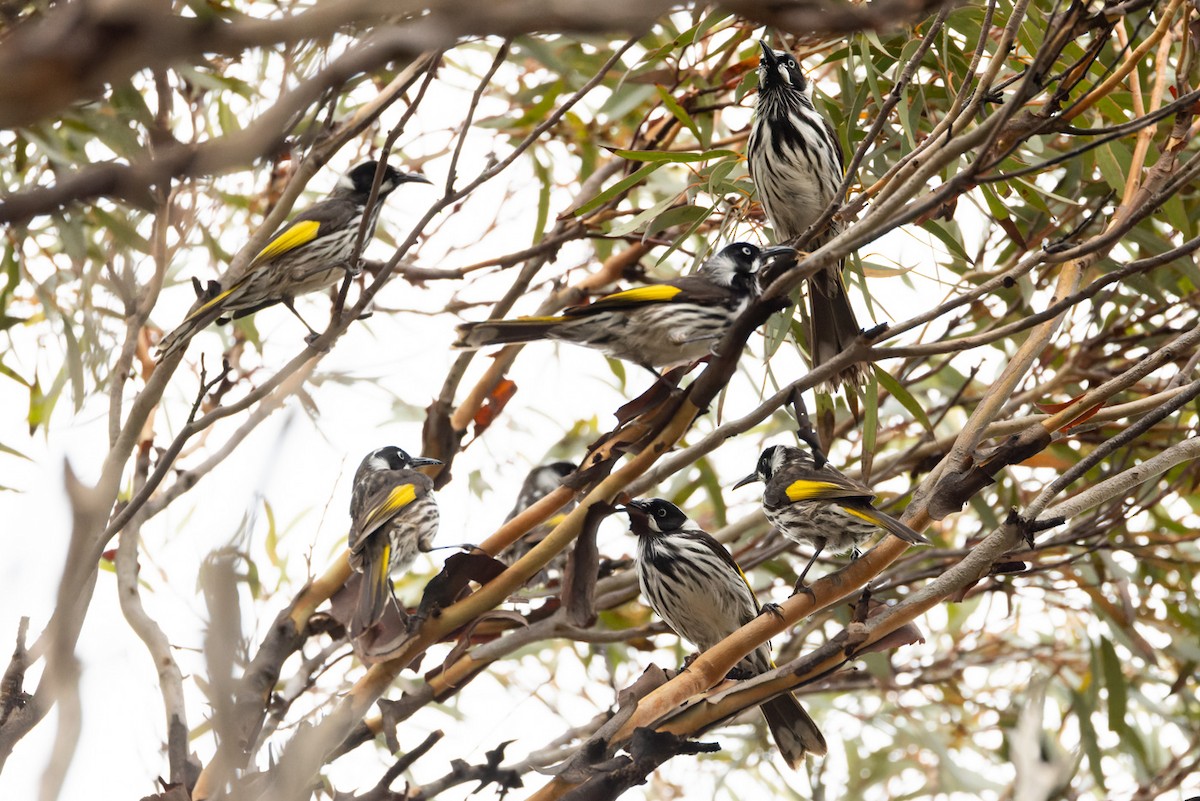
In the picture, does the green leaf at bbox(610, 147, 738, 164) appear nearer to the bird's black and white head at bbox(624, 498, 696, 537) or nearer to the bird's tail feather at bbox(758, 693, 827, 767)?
the bird's black and white head at bbox(624, 498, 696, 537)

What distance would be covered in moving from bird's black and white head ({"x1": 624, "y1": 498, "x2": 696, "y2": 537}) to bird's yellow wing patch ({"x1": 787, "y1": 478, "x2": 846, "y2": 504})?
44 cm

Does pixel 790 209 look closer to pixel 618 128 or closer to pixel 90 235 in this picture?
pixel 618 128

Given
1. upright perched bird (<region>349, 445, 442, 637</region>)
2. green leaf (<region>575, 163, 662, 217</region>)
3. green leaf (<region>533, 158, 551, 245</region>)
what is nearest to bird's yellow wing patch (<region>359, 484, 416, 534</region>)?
upright perched bird (<region>349, 445, 442, 637</region>)

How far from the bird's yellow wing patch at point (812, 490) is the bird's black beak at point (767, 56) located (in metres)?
1.03

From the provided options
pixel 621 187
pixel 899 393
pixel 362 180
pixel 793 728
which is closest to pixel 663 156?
pixel 621 187

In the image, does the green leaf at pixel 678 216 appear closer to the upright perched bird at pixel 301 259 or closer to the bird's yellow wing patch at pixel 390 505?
the upright perched bird at pixel 301 259

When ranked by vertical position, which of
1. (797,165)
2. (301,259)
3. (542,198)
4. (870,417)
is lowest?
(870,417)

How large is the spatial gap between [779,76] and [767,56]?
9 centimetres

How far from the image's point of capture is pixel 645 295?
103 inches

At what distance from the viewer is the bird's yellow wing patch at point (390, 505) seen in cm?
304

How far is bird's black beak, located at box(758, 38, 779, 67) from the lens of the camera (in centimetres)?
303

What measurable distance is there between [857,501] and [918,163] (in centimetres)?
89

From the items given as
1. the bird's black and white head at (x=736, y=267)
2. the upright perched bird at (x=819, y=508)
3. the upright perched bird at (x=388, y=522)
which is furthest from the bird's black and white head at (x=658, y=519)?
the bird's black and white head at (x=736, y=267)

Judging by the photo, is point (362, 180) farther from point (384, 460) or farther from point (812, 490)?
point (812, 490)
